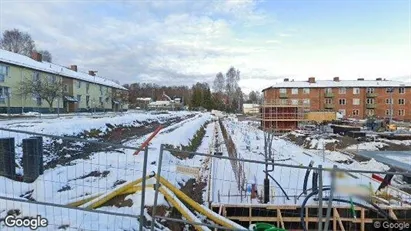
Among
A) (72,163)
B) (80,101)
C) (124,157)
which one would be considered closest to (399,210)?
(124,157)

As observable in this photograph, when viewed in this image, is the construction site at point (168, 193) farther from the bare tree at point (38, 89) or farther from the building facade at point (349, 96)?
the building facade at point (349, 96)

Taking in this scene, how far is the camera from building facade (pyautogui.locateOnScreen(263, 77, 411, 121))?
72.5m

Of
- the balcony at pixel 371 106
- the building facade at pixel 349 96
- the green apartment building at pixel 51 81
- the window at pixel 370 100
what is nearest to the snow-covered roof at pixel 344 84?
the building facade at pixel 349 96

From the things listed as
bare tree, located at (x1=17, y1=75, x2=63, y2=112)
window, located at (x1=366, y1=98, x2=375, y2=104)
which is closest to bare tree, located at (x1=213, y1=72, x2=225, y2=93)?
window, located at (x1=366, y1=98, x2=375, y2=104)

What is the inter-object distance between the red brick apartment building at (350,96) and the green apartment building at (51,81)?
33780 millimetres

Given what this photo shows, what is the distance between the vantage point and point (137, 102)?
333 feet

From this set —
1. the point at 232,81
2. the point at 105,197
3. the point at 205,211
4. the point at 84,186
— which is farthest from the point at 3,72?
the point at 232,81

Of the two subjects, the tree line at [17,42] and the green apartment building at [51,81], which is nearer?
the green apartment building at [51,81]

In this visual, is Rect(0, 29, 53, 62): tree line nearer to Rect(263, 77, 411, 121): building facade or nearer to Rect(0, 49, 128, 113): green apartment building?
Rect(0, 49, 128, 113): green apartment building

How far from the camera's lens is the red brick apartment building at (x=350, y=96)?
238 ft

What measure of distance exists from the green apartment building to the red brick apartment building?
1330 inches

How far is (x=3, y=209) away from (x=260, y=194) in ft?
21.7

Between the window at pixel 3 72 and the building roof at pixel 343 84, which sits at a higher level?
the building roof at pixel 343 84

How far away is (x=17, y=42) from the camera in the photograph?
80.3 metres
